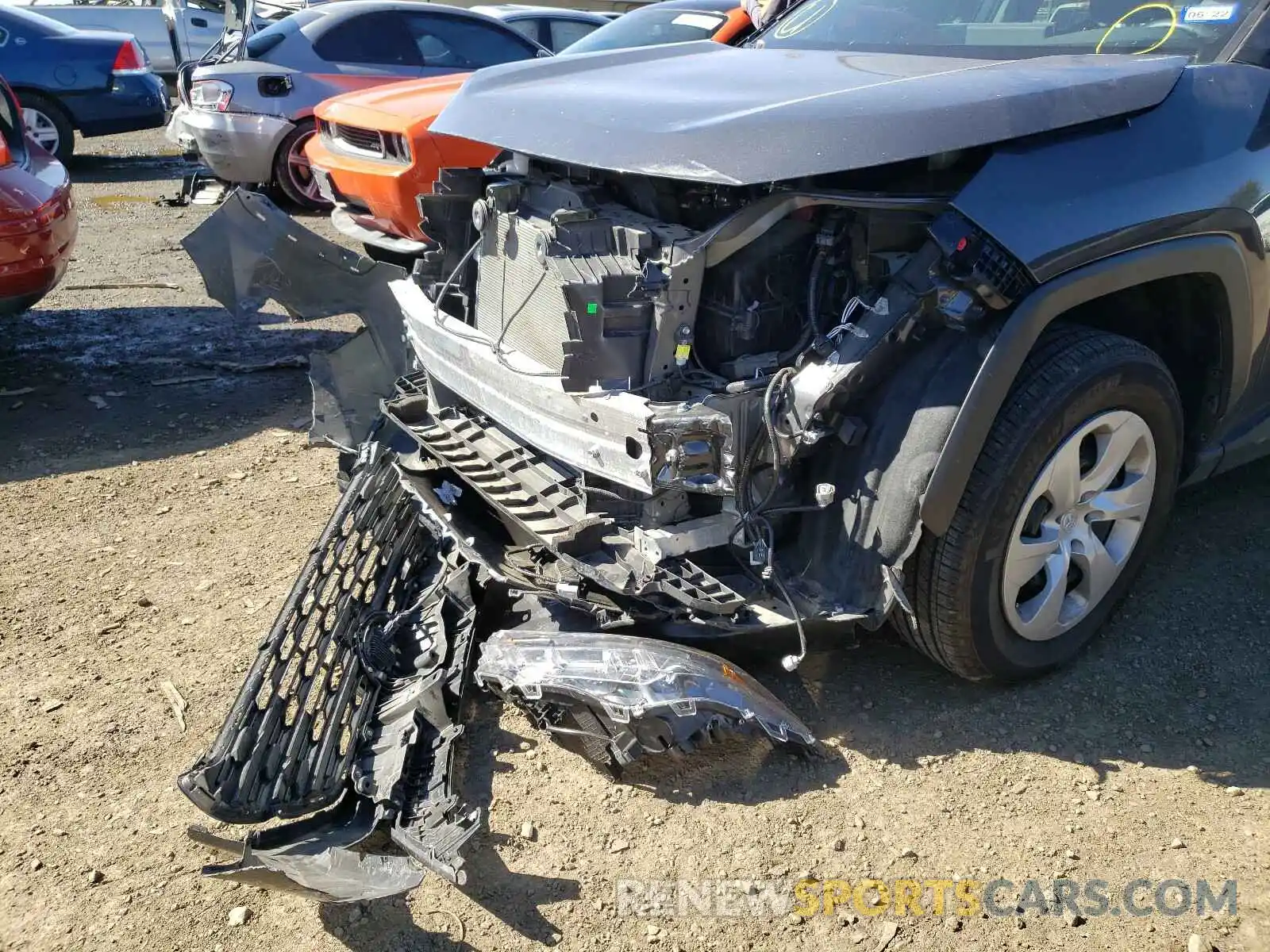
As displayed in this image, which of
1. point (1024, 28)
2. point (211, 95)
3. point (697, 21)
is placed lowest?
point (211, 95)

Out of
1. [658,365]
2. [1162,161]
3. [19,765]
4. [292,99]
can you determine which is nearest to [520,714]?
[658,365]

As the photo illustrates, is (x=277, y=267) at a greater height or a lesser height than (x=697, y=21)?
lesser

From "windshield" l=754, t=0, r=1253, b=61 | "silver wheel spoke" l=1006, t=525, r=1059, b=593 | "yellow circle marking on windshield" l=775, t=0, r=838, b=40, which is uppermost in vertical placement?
"windshield" l=754, t=0, r=1253, b=61

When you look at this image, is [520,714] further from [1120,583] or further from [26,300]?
[26,300]

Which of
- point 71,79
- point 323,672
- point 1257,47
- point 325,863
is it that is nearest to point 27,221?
point 323,672

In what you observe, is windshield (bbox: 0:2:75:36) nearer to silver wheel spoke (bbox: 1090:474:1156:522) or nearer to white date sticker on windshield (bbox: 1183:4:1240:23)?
white date sticker on windshield (bbox: 1183:4:1240:23)

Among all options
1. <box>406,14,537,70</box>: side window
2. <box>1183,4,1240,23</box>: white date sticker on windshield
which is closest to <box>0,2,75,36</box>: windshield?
<box>406,14,537,70</box>: side window

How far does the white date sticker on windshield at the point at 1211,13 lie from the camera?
10.0ft

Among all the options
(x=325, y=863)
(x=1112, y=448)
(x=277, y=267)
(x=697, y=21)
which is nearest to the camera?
(x=325, y=863)

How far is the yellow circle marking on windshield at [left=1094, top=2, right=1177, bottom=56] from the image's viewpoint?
3.11 m

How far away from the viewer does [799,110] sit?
2.63m

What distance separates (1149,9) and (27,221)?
4846 millimetres

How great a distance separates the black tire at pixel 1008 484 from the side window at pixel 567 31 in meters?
9.54

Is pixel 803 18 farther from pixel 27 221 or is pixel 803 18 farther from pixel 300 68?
pixel 300 68
